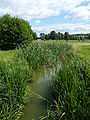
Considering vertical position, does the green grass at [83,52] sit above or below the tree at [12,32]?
below

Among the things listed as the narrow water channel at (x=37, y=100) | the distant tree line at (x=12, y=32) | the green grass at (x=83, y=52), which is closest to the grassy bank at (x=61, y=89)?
→ the narrow water channel at (x=37, y=100)

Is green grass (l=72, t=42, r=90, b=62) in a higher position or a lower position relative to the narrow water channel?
higher

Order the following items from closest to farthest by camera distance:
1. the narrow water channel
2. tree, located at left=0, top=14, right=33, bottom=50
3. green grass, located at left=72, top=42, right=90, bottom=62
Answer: the narrow water channel
green grass, located at left=72, top=42, right=90, bottom=62
tree, located at left=0, top=14, right=33, bottom=50

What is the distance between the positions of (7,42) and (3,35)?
686 mm

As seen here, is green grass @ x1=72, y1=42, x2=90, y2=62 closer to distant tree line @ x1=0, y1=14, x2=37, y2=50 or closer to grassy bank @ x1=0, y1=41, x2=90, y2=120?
grassy bank @ x1=0, y1=41, x2=90, y2=120

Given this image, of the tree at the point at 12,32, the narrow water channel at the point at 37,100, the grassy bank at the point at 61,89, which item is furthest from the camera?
the tree at the point at 12,32

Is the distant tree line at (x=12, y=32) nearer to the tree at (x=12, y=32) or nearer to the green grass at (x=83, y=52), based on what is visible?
the tree at (x=12, y=32)

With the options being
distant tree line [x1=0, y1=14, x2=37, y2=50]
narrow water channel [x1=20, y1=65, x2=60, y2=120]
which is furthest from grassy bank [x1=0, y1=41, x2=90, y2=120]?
distant tree line [x1=0, y1=14, x2=37, y2=50]

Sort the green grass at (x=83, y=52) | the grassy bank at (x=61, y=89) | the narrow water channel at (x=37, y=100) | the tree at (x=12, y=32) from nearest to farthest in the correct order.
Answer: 1. the grassy bank at (x=61, y=89)
2. the narrow water channel at (x=37, y=100)
3. the green grass at (x=83, y=52)
4. the tree at (x=12, y=32)

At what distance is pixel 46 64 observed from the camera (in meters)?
11.2

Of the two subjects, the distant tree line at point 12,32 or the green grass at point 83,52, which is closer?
the green grass at point 83,52

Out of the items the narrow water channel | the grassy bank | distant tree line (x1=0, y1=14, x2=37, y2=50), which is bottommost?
the narrow water channel

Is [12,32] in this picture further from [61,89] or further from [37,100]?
[61,89]

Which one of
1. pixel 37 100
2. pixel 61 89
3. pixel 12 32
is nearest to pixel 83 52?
pixel 12 32
